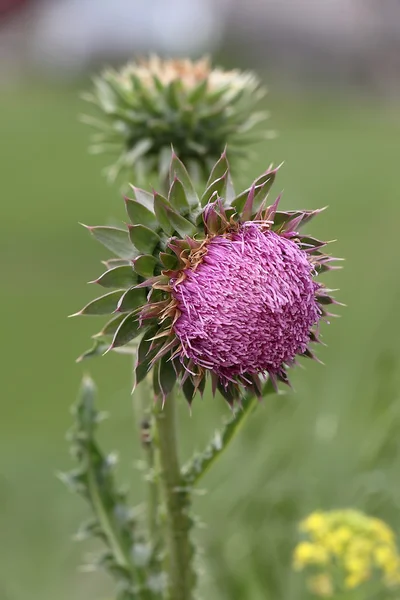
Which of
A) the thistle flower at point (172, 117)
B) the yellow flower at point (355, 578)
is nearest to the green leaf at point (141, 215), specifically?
the thistle flower at point (172, 117)

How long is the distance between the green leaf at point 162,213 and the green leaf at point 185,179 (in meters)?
0.04

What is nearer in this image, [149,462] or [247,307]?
[247,307]

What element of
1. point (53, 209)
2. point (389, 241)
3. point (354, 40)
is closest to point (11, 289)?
point (53, 209)

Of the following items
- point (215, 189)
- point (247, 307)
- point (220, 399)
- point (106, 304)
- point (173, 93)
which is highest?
point (173, 93)

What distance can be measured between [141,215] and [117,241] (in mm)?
58

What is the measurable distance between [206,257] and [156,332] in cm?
13

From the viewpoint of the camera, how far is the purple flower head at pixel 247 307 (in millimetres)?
1175

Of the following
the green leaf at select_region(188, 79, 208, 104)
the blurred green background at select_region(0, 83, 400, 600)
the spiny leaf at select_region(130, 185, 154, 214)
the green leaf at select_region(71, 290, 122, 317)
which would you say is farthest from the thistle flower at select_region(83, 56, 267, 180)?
the green leaf at select_region(71, 290, 122, 317)

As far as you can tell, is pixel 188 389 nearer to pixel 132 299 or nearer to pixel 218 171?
pixel 132 299

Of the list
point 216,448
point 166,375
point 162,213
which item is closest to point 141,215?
point 162,213

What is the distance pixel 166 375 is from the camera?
125 cm

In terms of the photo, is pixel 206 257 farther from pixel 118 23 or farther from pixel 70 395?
pixel 118 23

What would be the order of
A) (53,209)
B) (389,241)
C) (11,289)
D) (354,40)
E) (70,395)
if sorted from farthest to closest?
(354,40) → (53,209) → (389,241) → (11,289) → (70,395)

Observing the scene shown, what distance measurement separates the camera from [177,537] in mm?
1418
